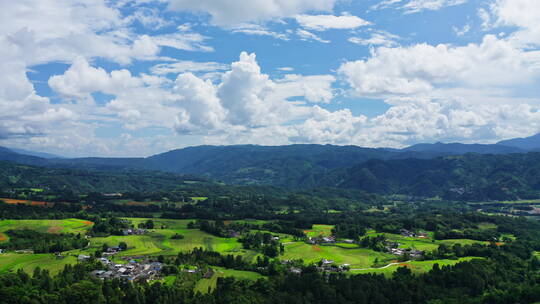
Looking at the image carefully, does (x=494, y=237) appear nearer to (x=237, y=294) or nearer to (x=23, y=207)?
(x=237, y=294)

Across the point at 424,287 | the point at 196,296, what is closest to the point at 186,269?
the point at 196,296

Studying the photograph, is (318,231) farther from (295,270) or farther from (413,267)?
(295,270)

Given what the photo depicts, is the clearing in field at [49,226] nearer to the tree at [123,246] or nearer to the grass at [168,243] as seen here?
the grass at [168,243]

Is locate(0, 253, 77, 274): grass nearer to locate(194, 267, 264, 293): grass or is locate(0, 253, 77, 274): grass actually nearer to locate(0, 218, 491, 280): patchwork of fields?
locate(0, 218, 491, 280): patchwork of fields

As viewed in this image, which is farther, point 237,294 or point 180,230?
point 180,230

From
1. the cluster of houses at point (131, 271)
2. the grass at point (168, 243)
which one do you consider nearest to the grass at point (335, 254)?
the grass at point (168, 243)

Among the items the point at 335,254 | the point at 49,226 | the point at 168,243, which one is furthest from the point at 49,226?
the point at 335,254
